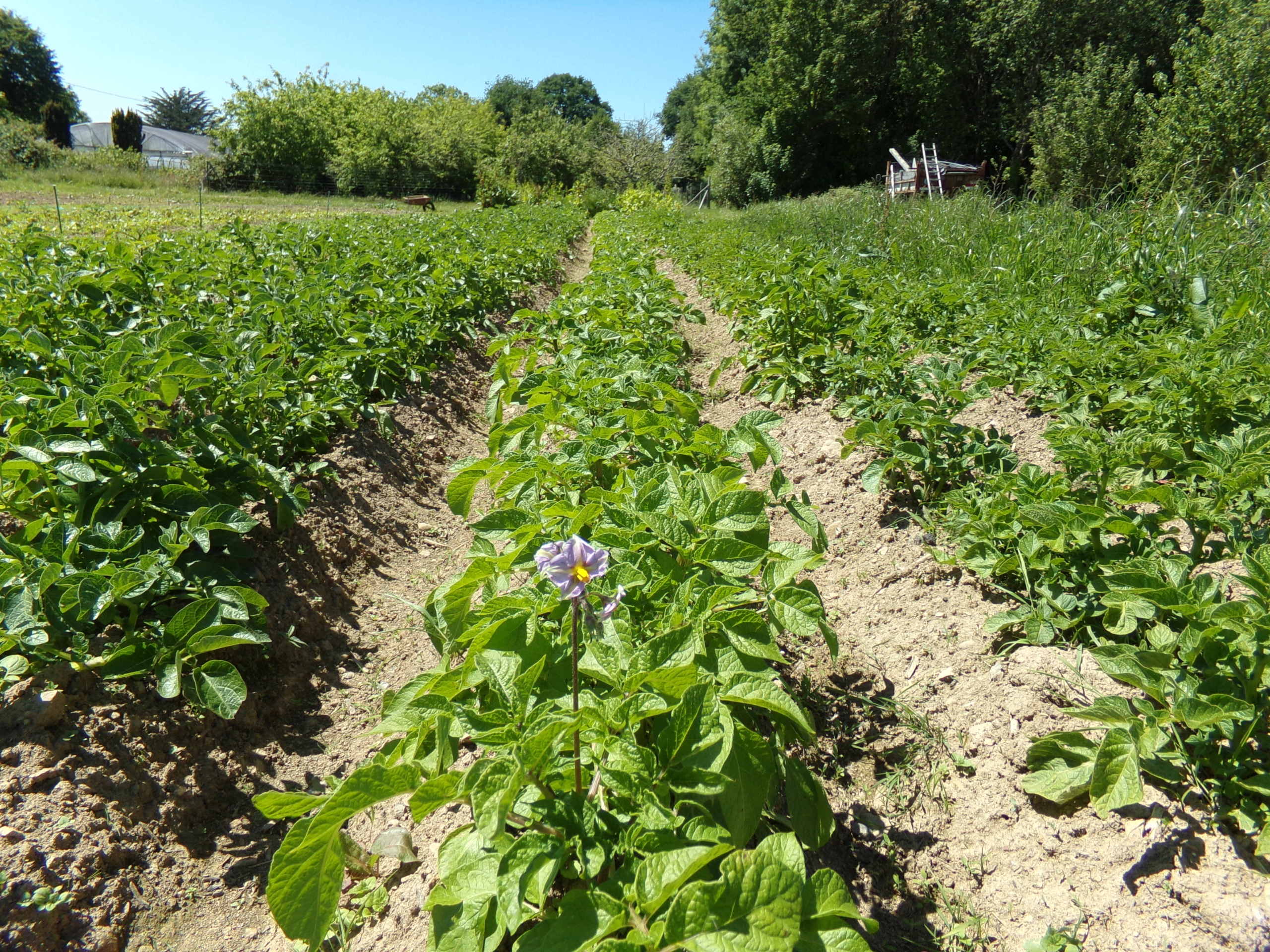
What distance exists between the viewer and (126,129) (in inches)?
1864

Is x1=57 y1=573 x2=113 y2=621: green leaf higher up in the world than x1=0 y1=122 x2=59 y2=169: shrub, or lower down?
lower down

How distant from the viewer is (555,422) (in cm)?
289

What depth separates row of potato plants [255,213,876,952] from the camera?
1.22 metres

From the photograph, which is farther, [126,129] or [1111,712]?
[126,129]

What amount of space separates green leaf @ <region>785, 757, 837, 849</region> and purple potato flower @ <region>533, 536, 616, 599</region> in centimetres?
82

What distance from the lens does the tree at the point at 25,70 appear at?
54.9 meters

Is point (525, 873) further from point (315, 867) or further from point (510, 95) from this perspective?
point (510, 95)

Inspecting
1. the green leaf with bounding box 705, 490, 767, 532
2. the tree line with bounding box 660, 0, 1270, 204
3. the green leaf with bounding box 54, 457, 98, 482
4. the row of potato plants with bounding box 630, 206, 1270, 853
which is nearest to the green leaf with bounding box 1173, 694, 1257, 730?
the row of potato plants with bounding box 630, 206, 1270, 853

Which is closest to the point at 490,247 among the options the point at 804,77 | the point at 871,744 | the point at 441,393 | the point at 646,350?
the point at 441,393

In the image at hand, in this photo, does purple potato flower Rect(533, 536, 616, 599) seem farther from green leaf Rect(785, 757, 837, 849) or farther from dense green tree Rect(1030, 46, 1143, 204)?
dense green tree Rect(1030, 46, 1143, 204)

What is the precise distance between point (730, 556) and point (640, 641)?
0.32 m

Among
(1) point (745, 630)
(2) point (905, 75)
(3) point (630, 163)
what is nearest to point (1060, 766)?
(1) point (745, 630)

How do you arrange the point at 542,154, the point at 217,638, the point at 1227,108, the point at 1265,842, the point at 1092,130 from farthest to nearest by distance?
the point at 542,154 → the point at 1092,130 → the point at 1227,108 → the point at 217,638 → the point at 1265,842

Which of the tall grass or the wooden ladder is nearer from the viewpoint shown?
the tall grass
